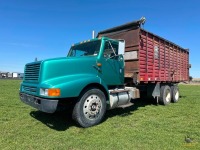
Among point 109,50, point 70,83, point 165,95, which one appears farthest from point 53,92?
point 165,95

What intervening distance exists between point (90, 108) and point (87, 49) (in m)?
2.17

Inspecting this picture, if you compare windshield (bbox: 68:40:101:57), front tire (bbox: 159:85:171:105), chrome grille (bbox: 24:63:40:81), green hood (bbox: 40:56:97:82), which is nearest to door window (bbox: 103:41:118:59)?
windshield (bbox: 68:40:101:57)

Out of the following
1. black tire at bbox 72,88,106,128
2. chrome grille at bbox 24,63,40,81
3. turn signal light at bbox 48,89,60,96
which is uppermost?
chrome grille at bbox 24,63,40,81

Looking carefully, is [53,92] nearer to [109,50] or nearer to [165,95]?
[109,50]

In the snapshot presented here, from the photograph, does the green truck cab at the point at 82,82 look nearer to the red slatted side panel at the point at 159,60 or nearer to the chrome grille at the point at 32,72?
the chrome grille at the point at 32,72

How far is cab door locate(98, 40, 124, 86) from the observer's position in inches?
265

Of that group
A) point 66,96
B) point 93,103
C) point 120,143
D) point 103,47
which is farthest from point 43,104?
point 103,47

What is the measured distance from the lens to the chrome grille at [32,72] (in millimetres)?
5684

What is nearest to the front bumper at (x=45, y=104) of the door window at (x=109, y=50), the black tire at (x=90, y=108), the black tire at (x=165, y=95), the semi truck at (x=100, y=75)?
the semi truck at (x=100, y=75)

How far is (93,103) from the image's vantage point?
239 inches

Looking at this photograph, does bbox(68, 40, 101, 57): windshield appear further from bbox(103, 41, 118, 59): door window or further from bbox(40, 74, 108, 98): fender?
bbox(40, 74, 108, 98): fender

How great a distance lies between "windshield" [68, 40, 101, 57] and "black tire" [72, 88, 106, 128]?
4.52 feet

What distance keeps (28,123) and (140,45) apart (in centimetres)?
503

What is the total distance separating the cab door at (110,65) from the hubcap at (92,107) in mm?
842
